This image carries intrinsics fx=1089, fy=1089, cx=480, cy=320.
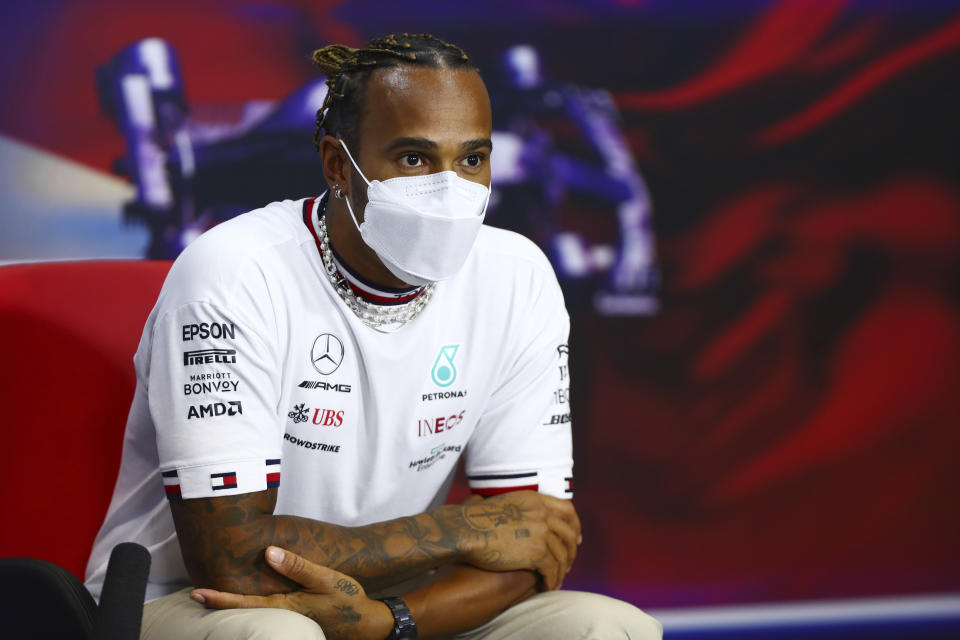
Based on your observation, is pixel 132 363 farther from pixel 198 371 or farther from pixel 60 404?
pixel 198 371

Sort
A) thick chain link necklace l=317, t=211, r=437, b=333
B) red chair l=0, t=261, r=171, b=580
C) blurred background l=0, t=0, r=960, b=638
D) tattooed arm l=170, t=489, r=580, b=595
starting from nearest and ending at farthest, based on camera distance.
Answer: tattooed arm l=170, t=489, r=580, b=595 → red chair l=0, t=261, r=171, b=580 → thick chain link necklace l=317, t=211, r=437, b=333 → blurred background l=0, t=0, r=960, b=638

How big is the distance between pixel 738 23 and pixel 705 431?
1.00 m

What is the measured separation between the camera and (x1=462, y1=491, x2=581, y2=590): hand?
157 cm

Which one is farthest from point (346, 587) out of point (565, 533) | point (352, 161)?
point (352, 161)

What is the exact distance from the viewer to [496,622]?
5.31 feet

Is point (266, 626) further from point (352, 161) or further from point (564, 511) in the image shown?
point (352, 161)

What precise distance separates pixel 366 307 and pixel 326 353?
98 millimetres

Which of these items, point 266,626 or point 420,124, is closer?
point 266,626

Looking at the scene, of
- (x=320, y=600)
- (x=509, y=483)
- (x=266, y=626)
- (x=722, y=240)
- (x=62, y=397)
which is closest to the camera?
(x=266, y=626)

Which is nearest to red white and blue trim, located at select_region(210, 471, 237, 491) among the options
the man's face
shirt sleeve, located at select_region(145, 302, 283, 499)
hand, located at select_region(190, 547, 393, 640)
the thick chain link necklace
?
shirt sleeve, located at select_region(145, 302, 283, 499)

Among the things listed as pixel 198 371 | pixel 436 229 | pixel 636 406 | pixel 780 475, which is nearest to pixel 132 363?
pixel 198 371

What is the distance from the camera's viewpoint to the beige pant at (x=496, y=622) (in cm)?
135

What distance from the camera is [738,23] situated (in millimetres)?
2658

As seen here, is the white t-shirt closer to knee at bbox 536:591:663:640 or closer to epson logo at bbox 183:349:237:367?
epson logo at bbox 183:349:237:367
